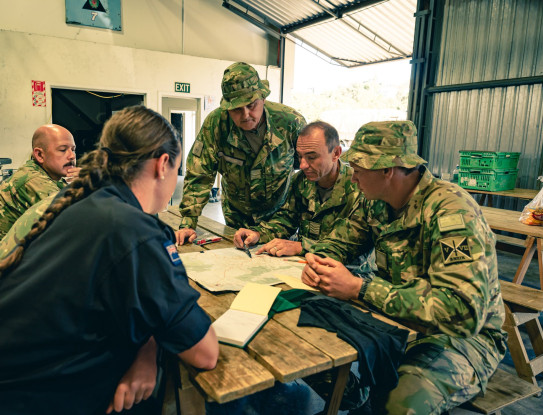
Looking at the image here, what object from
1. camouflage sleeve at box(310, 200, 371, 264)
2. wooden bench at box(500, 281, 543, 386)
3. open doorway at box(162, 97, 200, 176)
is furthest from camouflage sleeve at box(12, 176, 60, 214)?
open doorway at box(162, 97, 200, 176)

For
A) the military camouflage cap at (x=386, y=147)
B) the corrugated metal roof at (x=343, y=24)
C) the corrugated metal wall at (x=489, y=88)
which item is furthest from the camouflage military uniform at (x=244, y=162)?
the corrugated metal roof at (x=343, y=24)

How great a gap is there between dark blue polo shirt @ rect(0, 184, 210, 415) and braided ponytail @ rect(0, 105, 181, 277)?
98mm

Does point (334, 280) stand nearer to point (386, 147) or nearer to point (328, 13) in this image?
point (386, 147)

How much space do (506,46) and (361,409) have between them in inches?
Answer: 194

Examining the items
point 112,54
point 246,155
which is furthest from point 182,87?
point 246,155

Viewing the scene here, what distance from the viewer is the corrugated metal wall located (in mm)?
4727

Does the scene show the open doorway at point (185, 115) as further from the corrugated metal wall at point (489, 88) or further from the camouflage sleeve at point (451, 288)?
the camouflage sleeve at point (451, 288)

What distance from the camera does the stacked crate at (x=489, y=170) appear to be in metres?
4.63

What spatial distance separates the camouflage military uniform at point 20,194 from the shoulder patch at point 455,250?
2149 mm

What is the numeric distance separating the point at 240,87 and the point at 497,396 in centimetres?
186

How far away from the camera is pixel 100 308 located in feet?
2.77

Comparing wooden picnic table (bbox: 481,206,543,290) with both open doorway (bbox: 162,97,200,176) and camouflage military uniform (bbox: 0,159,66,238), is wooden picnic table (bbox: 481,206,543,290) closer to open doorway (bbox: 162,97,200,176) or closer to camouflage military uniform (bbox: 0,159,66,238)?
camouflage military uniform (bbox: 0,159,66,238)

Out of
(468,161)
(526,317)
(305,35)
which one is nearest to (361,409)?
(526,317)

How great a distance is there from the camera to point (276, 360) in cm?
102
